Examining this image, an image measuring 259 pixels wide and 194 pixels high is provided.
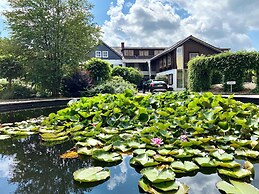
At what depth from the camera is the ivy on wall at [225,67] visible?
14.8 m

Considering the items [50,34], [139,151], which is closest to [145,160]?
[139,151]

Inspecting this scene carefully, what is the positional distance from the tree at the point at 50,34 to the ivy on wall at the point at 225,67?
7196 millimetres

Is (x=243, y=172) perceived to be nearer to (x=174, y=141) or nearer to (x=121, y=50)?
(x=174, y=141)

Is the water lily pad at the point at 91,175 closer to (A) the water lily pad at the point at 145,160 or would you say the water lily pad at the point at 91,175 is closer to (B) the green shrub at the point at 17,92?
(A) the water lily pad at the point at 145,160

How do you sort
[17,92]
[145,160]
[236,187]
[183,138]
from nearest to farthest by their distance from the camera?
[236,187]
[145,160]
[183,138]
[17,92]

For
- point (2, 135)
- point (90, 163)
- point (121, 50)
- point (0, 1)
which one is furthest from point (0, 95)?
point (121, 50)

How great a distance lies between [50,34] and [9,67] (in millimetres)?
2893

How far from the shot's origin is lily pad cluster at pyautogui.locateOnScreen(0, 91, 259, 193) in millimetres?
→ 2105

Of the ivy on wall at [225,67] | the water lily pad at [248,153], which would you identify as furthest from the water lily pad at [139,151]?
the ivy on wall at [225,67]

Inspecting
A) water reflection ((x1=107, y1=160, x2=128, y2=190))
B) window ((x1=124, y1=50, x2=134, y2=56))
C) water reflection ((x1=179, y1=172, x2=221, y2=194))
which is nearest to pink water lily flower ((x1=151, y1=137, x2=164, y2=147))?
water reflection ((x1=107, y1=160, x2=128, y2=190))

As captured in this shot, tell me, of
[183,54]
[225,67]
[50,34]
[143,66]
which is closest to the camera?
[50,34]

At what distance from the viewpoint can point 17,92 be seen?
13086 millimetres

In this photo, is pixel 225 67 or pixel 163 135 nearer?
pixel 163 135

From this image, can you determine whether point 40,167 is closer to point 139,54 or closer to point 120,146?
point 120,146
